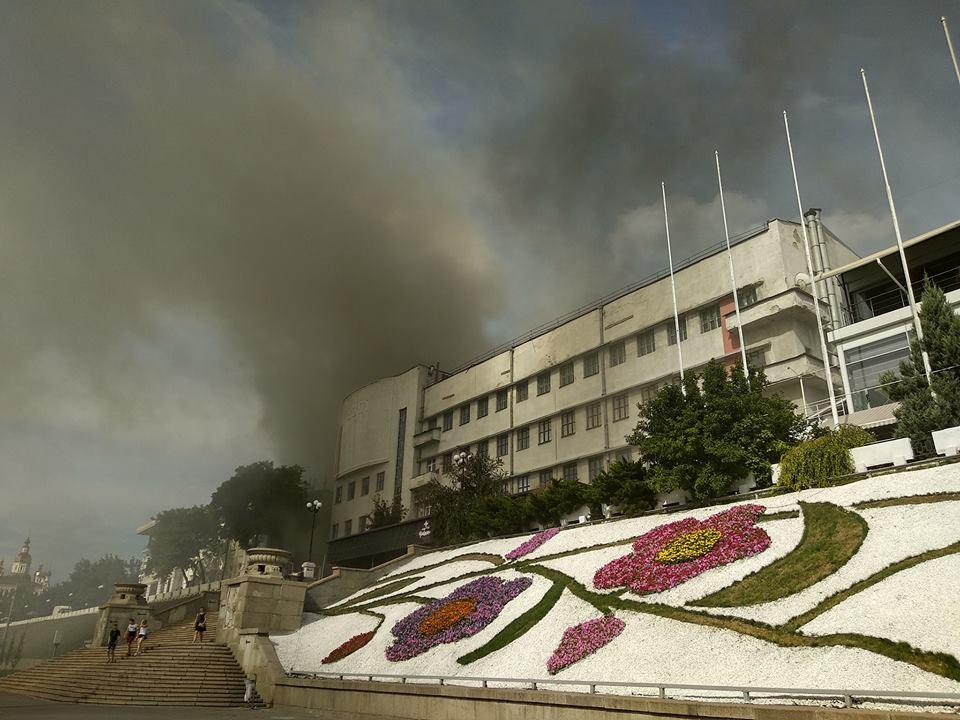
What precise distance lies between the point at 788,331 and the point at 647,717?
3272 centimetres

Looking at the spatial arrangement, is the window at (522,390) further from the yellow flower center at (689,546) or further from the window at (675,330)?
the yellow flower center at (689,546)

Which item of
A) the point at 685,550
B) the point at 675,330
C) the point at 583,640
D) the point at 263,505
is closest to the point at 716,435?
the point at 685,550

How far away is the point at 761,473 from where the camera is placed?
28469 millimetres

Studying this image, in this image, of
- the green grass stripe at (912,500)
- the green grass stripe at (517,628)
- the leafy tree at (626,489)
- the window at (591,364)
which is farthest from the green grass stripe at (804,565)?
the window at (591,364)

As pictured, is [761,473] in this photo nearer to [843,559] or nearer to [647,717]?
[843,559]

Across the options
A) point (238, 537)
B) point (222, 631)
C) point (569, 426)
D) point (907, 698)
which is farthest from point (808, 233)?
point (238, 537)

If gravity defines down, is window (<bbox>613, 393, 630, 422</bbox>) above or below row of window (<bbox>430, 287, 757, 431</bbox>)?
below

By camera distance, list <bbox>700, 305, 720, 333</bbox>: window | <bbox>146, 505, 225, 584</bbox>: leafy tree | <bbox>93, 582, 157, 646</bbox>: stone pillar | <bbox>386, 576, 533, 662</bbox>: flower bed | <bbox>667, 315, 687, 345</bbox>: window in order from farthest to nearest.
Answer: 1. <bbox>146, 505, 225, 584</bbox>: leafy tree
2. <bbox>667, 315, 687, 345</bbox>: window
3. <bbox>700, 305, 720, 333</bbox>: window
4. <bbox>93, 582, 157, 646</bbox>: stone pillar
5. <bbox>386, 576, 533, 662</bbox>: flower bed

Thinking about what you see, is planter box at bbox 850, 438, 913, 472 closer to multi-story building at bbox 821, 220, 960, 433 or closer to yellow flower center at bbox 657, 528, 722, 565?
multi-story building at bbox 821, 220, 960, 433

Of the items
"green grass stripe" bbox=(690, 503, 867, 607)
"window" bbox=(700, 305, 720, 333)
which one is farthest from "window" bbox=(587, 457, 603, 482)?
"green grass stripe" bbox=(690, 503, 867, 607)

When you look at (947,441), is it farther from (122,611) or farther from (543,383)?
(122,611)

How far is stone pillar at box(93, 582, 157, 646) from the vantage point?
37656 mm

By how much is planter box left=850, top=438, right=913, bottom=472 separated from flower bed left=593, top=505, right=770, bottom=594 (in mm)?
4460

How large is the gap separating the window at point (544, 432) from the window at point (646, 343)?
10.3m
